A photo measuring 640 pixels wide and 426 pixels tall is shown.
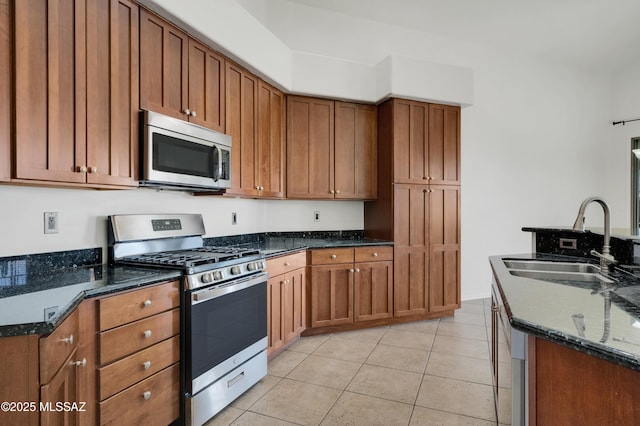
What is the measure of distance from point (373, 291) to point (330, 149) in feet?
5.04

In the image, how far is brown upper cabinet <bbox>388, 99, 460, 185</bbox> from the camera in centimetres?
361

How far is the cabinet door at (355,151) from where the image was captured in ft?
12.0

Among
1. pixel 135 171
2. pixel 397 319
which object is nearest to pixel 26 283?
pixel 135 171

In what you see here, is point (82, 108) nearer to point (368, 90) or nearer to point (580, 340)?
point (580, 340)

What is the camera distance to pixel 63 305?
1.19 meters

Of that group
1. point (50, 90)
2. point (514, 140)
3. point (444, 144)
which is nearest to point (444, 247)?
point (444, 144)

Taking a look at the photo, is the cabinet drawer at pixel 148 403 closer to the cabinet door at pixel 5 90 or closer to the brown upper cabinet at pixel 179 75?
the cabinet door at pixel 5 90

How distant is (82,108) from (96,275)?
32.4 inches

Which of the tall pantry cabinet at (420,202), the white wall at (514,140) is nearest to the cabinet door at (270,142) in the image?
the tall pantry cabinet at (420,202)

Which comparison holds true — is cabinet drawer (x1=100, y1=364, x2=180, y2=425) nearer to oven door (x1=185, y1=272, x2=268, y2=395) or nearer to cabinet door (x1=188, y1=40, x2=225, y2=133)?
oven door (x1=185, y1=272, x2=268, y2=395)

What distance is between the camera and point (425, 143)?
372 cm

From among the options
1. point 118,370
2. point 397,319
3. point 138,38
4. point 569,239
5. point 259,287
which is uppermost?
point 138,38

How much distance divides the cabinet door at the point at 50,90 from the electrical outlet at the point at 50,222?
36cm

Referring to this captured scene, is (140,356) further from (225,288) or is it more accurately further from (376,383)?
(376,383)
